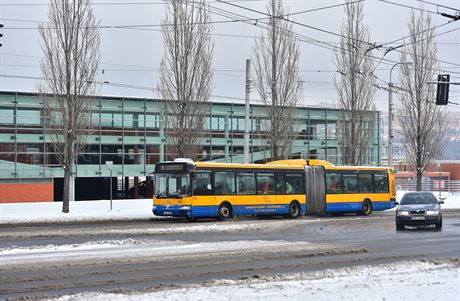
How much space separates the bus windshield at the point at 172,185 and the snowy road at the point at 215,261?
4339 mm

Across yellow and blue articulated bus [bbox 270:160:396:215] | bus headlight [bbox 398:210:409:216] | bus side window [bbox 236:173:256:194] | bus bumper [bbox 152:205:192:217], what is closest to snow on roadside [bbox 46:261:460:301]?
bus headlight [bbox 398:210:409:216]

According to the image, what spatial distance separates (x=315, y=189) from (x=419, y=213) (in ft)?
30.9

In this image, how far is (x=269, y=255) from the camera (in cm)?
1764

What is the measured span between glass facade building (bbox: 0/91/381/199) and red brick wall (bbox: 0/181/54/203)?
34.6 inches

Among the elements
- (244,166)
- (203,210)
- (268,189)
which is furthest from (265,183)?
(203,210)

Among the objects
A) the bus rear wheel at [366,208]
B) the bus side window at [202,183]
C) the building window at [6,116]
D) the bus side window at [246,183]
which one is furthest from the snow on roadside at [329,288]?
the building window at [6,116]

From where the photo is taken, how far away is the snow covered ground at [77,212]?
33.0 m

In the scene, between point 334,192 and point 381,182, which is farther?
point 381,182

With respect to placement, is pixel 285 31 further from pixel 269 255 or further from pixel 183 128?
pixel 269 255

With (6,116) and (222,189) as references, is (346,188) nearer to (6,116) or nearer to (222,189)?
(222,189)

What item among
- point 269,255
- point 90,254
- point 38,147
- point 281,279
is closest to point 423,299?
point 281,279

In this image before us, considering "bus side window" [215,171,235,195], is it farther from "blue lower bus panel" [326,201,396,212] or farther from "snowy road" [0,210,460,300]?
"blue lower bus panel" [326,201,396,212]

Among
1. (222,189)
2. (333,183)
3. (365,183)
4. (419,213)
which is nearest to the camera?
(419,213)

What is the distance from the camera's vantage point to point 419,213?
2784 cm
